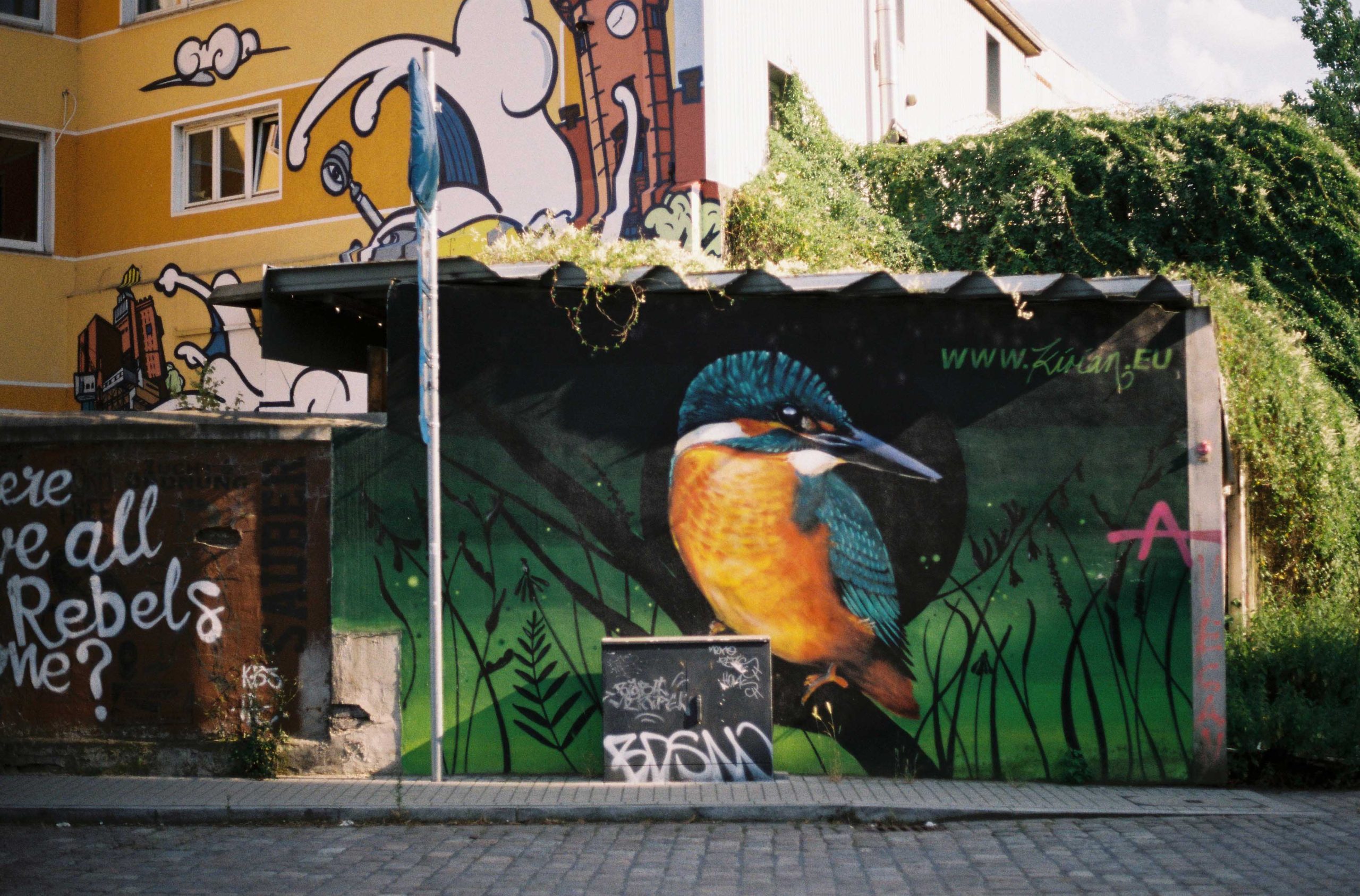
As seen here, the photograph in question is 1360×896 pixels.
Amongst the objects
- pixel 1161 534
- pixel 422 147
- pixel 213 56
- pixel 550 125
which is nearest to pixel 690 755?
pixel 1161 534

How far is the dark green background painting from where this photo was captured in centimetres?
855

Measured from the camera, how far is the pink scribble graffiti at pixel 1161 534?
8492 mm

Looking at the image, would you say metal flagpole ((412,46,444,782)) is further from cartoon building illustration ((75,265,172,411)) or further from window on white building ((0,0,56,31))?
window on white building ((0,0,56,31))

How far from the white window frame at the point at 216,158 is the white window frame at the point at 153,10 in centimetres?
150

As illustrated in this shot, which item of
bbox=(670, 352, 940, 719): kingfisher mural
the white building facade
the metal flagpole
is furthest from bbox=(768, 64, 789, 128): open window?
the metal flagpole

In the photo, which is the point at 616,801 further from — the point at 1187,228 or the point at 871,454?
the point at 1187,228

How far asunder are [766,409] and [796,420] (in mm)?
226

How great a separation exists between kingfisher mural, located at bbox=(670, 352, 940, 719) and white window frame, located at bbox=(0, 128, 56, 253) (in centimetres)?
1224

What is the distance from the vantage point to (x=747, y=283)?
28.6 ft

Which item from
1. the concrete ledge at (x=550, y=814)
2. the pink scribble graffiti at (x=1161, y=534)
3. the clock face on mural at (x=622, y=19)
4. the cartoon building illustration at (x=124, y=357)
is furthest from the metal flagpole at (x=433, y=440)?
the cartoon building illustration at (x=124, y=357)

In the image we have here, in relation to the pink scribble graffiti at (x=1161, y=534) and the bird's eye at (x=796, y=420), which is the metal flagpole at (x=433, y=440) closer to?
the bird's eye at (x=796, y=420)

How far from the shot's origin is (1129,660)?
852 cm

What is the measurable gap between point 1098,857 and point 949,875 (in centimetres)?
94

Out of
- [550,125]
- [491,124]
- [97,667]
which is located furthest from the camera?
[491,124]
